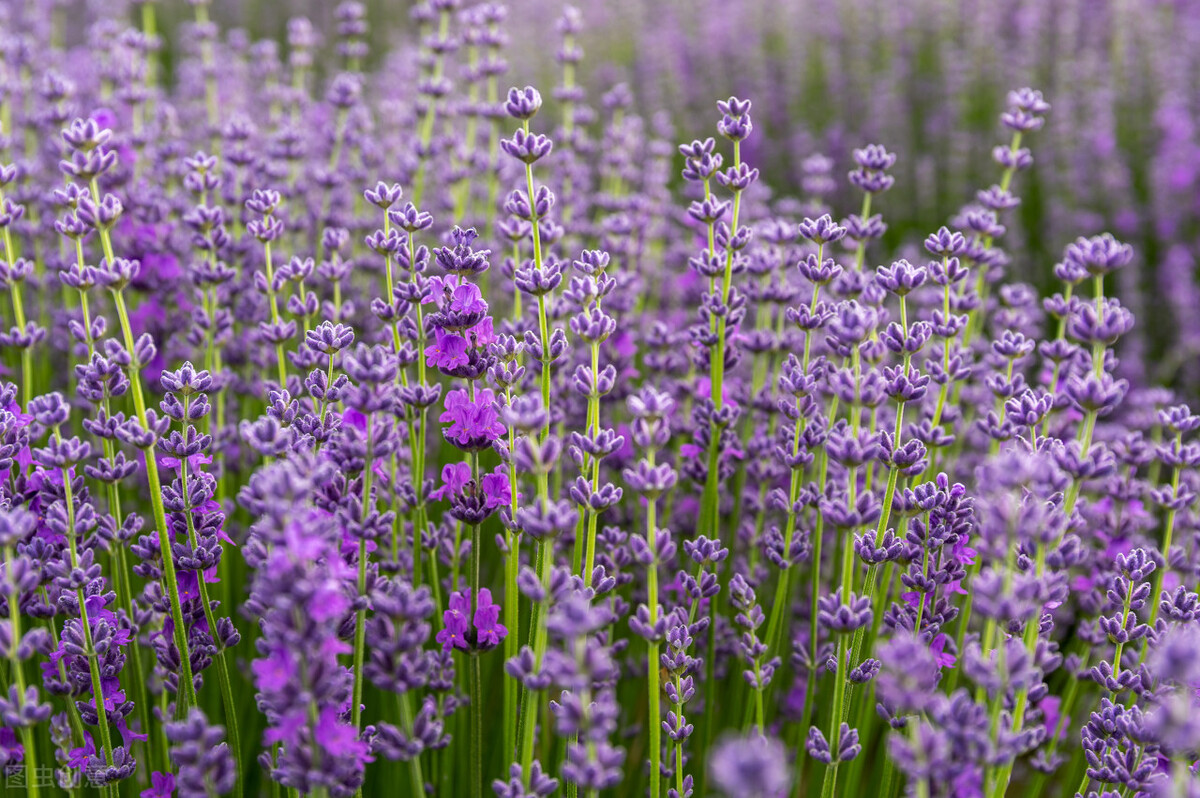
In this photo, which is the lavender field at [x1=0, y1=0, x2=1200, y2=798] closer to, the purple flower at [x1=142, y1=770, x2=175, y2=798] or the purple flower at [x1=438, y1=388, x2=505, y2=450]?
the purple flower at [x1=438, y1=388, x2=505, y2=450]

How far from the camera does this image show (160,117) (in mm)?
3709

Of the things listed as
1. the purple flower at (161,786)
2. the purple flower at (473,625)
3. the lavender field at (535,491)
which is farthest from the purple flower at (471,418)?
the purple flower at (161,786)

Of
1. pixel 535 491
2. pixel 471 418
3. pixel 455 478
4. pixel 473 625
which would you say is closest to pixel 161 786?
pixel 473 625

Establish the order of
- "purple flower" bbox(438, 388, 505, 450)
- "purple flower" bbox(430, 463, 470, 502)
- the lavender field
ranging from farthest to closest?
"purple flower" bbox(430, 463, 470, 502), "purple flower" bbox(438, 388, 505, 450), the lavender field

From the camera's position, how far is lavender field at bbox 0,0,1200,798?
4.69 ft

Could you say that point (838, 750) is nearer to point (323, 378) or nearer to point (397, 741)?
point (397, 741)

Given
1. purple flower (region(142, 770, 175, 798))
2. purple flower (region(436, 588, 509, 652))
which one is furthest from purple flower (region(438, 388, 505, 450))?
purple flower (region(142, 770, 175, 798))

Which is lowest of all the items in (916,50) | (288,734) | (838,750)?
(838,750)

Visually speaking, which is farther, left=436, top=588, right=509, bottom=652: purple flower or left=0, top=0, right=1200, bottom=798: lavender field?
left=436, top=588, right=509, bottom=652: purple flower

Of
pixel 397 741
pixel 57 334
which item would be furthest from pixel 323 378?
pixel 57 334

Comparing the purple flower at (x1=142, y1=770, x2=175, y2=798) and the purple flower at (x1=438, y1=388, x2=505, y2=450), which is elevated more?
the purple flower at (x1=438, y1=388, x2=505, y2=450)

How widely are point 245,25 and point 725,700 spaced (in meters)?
10.5

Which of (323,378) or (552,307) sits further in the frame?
(552,307)

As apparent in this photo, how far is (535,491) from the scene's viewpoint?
8.77ft
